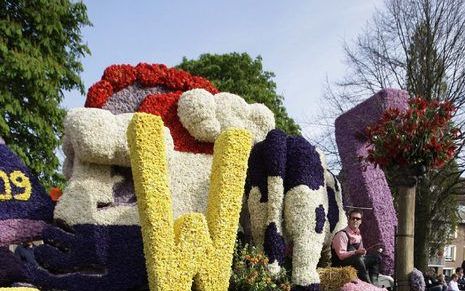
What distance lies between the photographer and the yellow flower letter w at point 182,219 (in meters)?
6.74

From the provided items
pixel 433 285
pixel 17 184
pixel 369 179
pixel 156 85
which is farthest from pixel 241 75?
pixel 17 184

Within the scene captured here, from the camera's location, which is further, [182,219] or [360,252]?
[360,252]

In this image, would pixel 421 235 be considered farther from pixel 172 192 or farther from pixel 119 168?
pixel 119 168

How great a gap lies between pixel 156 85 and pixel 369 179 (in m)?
4.37

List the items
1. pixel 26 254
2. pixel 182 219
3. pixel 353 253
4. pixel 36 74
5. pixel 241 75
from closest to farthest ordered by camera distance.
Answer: pixel 182 219, pixel 26 254, pixel 353 253, pixel 36 74, pixel 241 75

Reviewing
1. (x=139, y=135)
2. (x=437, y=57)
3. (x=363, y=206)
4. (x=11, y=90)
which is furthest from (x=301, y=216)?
(x=437, y=57)

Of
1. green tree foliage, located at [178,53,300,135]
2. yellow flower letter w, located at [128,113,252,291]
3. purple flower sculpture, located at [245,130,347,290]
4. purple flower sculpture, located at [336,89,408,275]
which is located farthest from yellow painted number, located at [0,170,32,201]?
green tree foliage, located at [178,53,300,135]

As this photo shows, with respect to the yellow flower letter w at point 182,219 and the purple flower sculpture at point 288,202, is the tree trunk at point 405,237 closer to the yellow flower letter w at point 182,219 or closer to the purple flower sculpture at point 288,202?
the purple flower sculpture at point 288,202

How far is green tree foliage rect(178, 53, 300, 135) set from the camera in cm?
2289

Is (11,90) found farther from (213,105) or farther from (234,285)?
(234,285)

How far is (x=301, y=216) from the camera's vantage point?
26.8 ft

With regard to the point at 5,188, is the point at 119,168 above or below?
above

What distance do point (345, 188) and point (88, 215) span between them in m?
5.90

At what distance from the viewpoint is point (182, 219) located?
7.00 m
